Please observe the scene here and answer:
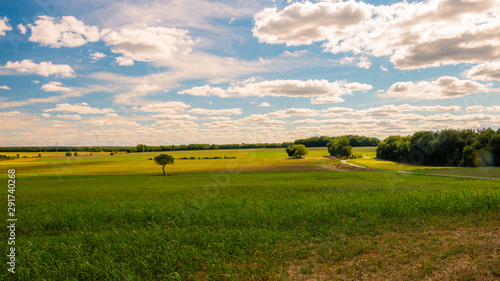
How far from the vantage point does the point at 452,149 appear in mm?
88875

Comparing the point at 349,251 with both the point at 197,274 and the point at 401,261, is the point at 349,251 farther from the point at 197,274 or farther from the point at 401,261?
the point at 197,274

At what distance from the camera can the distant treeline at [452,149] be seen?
74.6m

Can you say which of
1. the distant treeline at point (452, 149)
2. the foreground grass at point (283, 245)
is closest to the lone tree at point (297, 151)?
the distant treeline at point (452, 149)

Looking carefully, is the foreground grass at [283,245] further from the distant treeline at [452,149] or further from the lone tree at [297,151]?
the lone tree at [297,151]

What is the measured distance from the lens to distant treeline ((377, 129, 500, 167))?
74.6 metres

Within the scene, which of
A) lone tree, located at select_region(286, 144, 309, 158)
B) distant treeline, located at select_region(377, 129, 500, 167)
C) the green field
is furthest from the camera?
lone tree, located at select_region(286, 144, 309, 158)

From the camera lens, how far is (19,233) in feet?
50.2

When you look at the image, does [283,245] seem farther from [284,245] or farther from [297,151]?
[297,151]

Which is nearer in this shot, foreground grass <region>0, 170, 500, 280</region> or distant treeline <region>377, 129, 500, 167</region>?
foreground grass <region>0, 170, 500, 280</region>

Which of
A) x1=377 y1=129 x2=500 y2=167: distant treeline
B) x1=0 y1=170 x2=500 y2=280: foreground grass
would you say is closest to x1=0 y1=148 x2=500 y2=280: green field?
x1=0 y1=170 x2=500 y2=280: foreground grass

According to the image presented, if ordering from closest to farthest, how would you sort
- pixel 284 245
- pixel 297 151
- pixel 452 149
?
pixel 284 245, pixel 452 149, pixel 297 151

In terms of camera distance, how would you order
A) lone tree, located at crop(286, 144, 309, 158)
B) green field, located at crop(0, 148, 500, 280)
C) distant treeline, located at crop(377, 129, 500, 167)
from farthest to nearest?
1. lone tree, located at crop(286, 144, 309, 158)
2. distant treeline, located at crop(377, 129, 500, 167)
3. green field, located at crop(0, 148, 500, 280)

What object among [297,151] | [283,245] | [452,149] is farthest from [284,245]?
[297,151]

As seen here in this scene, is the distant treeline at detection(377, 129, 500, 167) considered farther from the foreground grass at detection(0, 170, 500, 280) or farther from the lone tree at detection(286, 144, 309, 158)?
the foreground grass at detection(0, 170, 500, 280)
